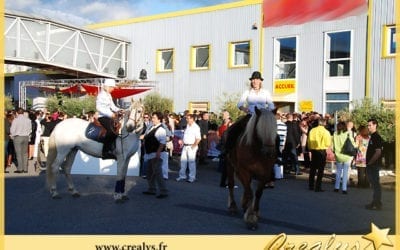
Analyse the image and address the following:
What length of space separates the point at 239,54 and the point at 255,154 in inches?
741

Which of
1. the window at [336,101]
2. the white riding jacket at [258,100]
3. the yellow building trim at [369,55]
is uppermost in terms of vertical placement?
the yellow building trim at [369,55]

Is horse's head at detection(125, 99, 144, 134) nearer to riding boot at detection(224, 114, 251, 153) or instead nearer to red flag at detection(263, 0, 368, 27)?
riding boot at detection(224, 114, 251, 153)

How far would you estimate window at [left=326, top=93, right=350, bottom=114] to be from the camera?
74.0 feet

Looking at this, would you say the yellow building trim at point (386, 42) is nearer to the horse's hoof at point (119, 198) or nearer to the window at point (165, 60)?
the window at point (165, 60)

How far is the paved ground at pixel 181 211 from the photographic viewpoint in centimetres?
733

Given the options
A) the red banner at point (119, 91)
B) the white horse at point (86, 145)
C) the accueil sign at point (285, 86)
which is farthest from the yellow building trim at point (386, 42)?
the white horse at point (86, 145)

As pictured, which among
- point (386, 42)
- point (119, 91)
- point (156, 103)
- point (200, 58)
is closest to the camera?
point (386, 42)

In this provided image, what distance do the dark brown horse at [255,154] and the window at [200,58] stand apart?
19.1 metres

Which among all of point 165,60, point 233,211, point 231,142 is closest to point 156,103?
point 165,60

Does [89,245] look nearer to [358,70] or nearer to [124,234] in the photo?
[124,234]

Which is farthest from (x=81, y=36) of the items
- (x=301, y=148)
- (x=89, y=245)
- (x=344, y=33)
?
(x=89, y=245)

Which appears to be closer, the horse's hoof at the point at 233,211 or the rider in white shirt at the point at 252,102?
the rider in white shirt at the point at 252,102

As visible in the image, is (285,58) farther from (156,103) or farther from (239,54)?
(156,103)

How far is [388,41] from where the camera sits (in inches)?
833
